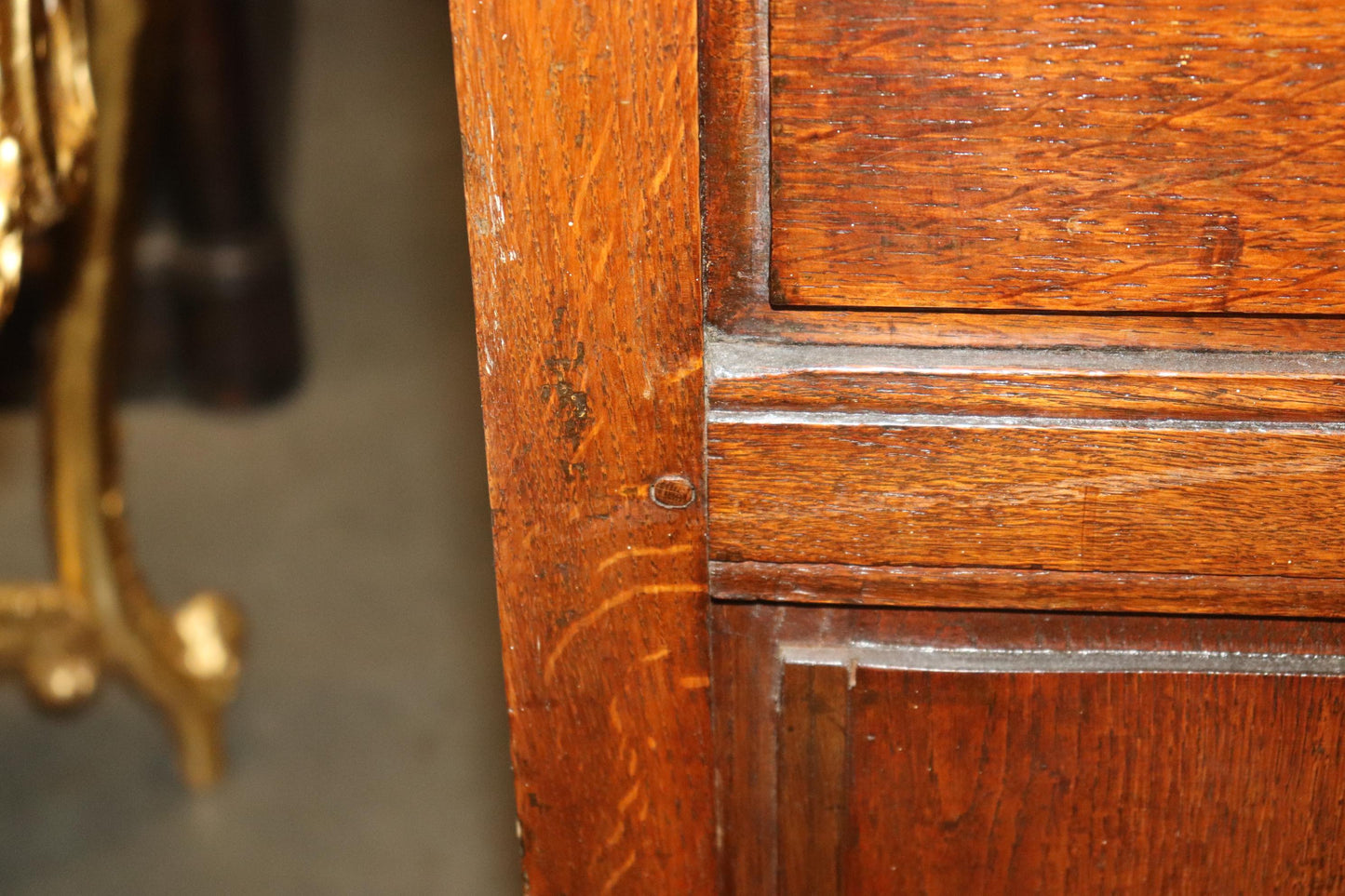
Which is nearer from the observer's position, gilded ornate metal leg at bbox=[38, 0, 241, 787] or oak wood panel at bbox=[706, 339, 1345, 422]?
oak wood panel at bbox=[706, 339, 1345, 422]

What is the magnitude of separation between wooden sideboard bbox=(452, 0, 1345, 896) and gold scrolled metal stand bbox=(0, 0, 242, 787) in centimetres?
56

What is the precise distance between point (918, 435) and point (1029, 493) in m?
0.05

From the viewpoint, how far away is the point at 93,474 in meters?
1.21

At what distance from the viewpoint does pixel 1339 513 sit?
0.46m

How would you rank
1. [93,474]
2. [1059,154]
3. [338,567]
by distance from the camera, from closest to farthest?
1. [1059,154]
2. [93,474]
3. [338,567]

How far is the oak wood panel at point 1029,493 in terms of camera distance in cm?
46

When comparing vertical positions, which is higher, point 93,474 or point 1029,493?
point 1029,493

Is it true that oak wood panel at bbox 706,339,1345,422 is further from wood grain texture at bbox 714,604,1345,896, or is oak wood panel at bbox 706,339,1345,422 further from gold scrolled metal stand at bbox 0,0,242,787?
gold scrolled metal stand at bbox 0,0,242,787

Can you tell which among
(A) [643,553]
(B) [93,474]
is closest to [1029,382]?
(A) [643,553]

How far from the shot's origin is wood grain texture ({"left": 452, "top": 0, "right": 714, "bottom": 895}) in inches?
16.8

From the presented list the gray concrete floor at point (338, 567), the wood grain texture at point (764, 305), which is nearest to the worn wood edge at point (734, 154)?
the wood grain texture at point (764, 305)

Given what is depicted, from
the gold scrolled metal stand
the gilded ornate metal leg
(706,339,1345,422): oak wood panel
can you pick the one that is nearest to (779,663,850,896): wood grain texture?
(706,339,1345,422): oak wood panel

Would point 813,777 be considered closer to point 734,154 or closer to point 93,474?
point 734,154

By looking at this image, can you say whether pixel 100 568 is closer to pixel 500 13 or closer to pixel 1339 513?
pixel 500 13
